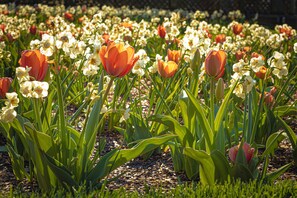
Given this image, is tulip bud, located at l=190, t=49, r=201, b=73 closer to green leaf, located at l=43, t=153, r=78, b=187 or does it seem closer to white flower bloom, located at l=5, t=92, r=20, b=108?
green leaf, located at l=43, t=153, r=78, b=187

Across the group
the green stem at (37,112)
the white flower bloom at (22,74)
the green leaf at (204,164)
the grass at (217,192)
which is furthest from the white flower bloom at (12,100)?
the green leaf at (204,164)

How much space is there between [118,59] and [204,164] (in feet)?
2.20

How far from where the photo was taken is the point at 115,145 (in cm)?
380

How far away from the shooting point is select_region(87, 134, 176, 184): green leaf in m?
2.76

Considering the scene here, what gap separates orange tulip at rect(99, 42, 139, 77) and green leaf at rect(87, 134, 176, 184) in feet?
1.06

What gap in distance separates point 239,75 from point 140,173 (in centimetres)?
73

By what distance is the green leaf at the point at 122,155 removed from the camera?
276 centimetres

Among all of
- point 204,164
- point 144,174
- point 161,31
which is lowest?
point 144,174

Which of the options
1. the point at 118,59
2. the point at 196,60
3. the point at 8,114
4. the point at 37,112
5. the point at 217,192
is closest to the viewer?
the point at 8,114

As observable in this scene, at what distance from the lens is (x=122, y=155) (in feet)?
9.29

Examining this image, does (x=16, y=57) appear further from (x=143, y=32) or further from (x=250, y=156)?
(x=250, y=156)

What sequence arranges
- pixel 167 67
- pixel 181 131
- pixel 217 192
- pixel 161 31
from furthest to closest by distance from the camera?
pixel 161 31
pixel 167 67
pixel 181 131
pixel 217 192

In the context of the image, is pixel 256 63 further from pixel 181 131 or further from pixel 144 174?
pixel 144 174

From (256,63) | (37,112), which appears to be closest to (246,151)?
(256,63)
